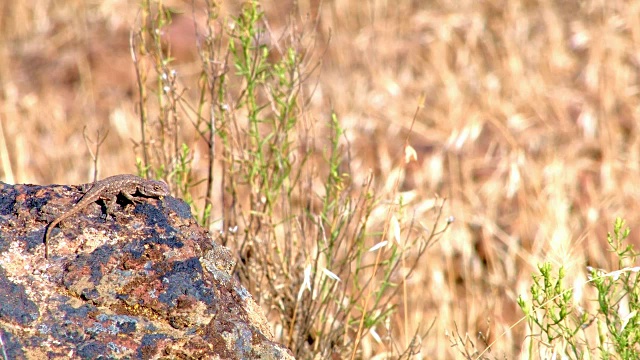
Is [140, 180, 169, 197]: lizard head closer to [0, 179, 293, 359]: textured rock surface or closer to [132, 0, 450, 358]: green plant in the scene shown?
[0, 179, 293, 359]: textured rock surface

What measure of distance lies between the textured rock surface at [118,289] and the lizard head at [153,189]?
0.35ft

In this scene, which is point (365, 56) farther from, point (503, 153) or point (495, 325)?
point (495, 325)

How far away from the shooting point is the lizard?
2547 mm

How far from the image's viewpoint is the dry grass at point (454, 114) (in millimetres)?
5434

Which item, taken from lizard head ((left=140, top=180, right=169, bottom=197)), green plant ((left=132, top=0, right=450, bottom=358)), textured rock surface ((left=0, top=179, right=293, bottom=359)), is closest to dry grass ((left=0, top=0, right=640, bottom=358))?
green plant ((left=132, top=0, right=450, bottom=358))

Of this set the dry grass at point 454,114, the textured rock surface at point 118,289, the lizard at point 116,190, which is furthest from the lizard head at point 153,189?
the dry grass at point 454,114

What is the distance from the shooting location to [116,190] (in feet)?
8.88

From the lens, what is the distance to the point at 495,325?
16.5 ft

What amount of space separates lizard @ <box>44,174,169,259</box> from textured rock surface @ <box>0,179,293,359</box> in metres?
0.03

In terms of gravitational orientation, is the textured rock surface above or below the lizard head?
below

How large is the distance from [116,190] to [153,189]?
0.11m

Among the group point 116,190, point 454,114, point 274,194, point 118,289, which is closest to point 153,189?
point 116,190

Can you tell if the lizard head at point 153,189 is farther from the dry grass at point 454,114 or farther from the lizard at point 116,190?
the dry grass at point 454,114

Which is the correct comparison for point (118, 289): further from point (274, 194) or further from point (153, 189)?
point (274, 194)
